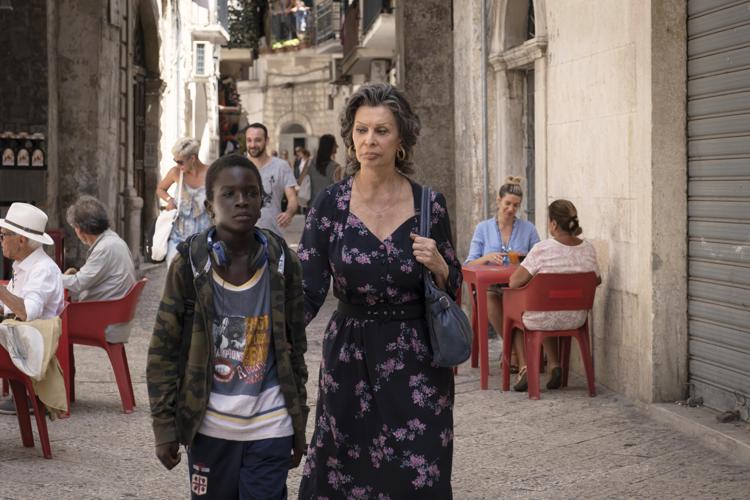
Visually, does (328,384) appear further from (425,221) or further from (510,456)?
(510,456)

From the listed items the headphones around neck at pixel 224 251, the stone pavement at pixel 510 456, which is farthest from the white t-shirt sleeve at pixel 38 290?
the headphones around neck at pixel 224 251

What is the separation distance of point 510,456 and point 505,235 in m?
3.09

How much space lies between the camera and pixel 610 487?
609cm

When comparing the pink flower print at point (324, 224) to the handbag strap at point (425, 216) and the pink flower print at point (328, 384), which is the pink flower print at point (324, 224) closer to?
the handbag strap at point (425, 216)

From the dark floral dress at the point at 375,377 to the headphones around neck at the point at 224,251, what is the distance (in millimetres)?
490

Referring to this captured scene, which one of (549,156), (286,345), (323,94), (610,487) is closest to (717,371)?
(610,487)

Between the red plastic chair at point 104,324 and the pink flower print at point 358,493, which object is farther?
the red plastic chair at point 104,324

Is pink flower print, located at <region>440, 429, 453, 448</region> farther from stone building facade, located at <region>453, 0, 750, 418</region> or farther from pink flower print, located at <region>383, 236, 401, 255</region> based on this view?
stone building facade, located at <region>453, 0, 750, 418</region>

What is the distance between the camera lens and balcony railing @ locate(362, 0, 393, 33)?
25.2m

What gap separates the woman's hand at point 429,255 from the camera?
4258mm

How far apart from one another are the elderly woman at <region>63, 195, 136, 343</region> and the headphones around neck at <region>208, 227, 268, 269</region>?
170 inches

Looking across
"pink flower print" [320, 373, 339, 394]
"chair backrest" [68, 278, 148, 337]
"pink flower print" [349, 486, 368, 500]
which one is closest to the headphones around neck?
"pink flower print" [320, 373, 339, 394]

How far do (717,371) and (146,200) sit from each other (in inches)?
550

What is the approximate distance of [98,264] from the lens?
8172 millimetres
